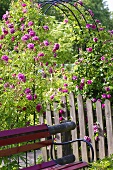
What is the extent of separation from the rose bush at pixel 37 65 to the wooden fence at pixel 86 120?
0.22m

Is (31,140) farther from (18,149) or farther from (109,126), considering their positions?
(109,126)

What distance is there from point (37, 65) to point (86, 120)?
3.45 ft

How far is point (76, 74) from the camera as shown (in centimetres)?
578

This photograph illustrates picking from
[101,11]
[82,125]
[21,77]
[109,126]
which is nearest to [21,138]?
[21,77]

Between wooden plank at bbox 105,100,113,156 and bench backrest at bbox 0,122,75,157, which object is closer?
bench backrest at bbox 0,122,75,157

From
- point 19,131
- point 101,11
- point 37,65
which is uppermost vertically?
point 101,11

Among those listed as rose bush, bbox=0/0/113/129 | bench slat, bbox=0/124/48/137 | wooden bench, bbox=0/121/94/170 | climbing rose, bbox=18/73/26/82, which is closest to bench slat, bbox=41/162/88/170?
wooden bench, bbox=0/121/94/170

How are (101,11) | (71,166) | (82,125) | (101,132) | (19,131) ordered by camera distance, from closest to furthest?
(19,131) → (71,166) → (101,132) → (82,125) → (101,11)

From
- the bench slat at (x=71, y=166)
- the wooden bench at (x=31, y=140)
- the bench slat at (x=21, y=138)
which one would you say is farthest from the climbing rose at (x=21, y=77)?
the bench slat at (x=71, y=166)

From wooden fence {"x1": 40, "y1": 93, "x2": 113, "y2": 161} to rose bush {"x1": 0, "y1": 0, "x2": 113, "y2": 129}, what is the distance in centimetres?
22

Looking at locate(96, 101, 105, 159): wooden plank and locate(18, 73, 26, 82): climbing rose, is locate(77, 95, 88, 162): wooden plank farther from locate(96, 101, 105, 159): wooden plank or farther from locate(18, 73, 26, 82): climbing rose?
locate(18, 73, 26, 82): climbing rose

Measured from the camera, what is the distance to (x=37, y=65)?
489 centimetres

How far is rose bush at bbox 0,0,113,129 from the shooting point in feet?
14.6

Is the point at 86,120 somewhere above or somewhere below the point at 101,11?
below
